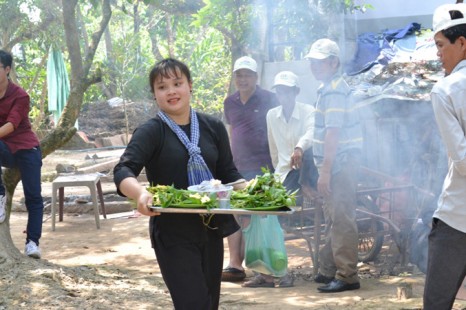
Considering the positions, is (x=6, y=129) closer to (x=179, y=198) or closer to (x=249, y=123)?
(x=249, y=123)

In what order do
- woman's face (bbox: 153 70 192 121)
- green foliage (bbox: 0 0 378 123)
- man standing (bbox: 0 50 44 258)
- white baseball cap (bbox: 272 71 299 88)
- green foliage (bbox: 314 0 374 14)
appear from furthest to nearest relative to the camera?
green foliage (bbox: 0 0 378 123), green foliage (bbox: 314 0 374 14), white baseball cap (bbox: 272 71 299 88), man standing (bbox: 0 50 44 258), woman's face (bbox: 153 70 192 121)

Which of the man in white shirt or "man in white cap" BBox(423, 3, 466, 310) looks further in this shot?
the man in white shirt

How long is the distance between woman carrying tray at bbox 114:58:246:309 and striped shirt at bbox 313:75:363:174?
2.37m

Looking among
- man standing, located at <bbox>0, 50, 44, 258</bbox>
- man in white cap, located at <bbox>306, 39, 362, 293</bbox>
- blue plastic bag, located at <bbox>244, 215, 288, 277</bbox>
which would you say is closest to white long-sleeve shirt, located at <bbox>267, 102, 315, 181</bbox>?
man in white cap, located at <bbox>306, 39, 362, 293</bbox>

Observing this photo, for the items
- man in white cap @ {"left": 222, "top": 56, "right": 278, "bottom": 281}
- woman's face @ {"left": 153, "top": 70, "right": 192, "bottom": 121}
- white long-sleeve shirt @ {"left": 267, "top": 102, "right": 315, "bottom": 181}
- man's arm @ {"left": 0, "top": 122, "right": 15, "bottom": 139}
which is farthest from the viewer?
man in white cap @ {"left": 222, "top": 56, "right": 278, "bottom": 281}

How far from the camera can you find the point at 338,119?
20.0 feet

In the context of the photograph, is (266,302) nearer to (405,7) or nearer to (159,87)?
(159,87)

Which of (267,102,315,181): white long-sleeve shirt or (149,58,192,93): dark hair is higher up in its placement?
(149,58,192,93): dark hair

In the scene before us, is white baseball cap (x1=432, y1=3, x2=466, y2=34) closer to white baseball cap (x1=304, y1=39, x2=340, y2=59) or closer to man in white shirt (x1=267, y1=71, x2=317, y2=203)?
white baseball cap (x1=304, y1=39, x2=340, y2=59)

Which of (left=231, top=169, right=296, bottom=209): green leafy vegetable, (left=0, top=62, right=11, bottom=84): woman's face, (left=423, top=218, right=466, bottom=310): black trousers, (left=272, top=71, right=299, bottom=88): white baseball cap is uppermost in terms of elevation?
(left=0, top=62, right=11, bottom=84): woman's face

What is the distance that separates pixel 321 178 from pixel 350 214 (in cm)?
40

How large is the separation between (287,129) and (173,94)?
345 centimetres

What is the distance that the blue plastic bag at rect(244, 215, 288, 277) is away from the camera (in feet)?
20.0

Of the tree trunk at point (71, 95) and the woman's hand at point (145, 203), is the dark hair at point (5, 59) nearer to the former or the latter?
the tree trunk at point (71, 95)
